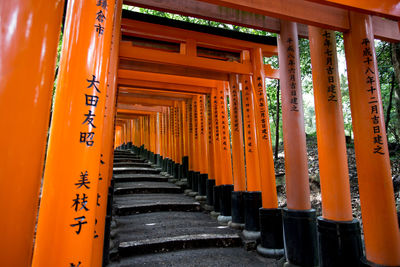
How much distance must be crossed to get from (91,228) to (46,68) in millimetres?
910

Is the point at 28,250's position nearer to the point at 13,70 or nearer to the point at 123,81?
the point at 13,70

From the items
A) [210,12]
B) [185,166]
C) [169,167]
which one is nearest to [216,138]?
[185,166]

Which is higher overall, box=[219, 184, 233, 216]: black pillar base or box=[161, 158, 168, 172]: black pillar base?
box=[161, 158, 168, 172]: black pillar base

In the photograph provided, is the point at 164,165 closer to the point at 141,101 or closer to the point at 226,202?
the point at 141,101

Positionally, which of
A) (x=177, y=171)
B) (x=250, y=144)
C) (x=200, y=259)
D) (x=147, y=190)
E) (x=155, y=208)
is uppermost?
(x=250, y=144)

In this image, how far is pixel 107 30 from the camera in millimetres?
1560

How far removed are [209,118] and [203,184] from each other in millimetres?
2224

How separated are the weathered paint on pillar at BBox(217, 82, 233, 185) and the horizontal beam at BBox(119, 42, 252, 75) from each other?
158 cm

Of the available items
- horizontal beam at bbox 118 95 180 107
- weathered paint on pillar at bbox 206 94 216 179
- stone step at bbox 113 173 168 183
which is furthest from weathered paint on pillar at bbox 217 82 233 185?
horizontal beam at bbox 118 95 180 107

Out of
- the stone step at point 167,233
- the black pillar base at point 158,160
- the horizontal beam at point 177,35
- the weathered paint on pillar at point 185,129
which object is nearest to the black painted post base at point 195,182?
the weathered paint on pillar at point 185,129

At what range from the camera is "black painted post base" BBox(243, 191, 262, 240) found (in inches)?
192

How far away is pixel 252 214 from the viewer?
16.3 feet

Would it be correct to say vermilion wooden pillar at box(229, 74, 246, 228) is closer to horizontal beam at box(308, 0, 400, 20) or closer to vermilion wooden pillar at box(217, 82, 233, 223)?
vermilion wooden pillar at box(217, 82, 233, 223)

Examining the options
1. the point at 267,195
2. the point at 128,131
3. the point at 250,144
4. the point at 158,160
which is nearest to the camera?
Result: the point at 267,195
